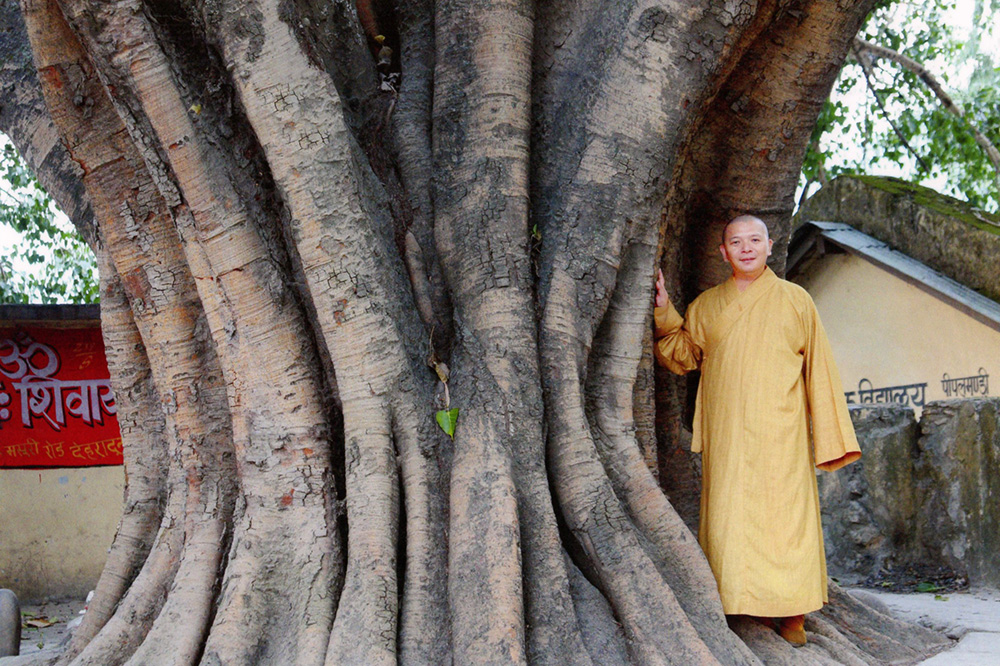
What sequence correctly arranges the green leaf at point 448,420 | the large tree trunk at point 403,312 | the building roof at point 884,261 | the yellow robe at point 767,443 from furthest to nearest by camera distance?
1. the building roof at point 884,261
2. the yellow robe at point 767,443
3. the green leaf at point 448,420
4. the large tree trunk at point 403,312

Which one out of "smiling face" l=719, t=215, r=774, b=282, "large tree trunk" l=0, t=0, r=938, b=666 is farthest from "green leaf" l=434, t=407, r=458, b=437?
"smiling face" l=719, t=215, r=774, b=282

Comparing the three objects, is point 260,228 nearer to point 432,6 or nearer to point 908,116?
point 432,6

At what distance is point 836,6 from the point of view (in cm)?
363

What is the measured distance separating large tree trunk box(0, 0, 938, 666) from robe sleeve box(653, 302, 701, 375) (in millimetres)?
153

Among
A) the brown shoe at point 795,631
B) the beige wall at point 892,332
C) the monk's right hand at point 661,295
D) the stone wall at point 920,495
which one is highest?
the beige wall at point 892,332

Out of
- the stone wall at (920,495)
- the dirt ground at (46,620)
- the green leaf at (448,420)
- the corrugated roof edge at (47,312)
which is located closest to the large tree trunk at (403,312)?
the green leaf at (448,420)

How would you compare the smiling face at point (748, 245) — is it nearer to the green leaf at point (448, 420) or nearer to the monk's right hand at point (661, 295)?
the monk's right hand at point (661, 295)

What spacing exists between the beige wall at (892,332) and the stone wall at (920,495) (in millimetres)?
2708

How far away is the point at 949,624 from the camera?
4176mm

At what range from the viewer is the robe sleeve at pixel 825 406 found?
11.2ft

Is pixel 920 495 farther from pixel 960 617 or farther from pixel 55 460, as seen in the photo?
pixel 55 460

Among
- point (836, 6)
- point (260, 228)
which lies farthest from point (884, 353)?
point (260, 228)

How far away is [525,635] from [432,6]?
2467 mm

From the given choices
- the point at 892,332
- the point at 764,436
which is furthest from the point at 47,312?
the point at 892,332
